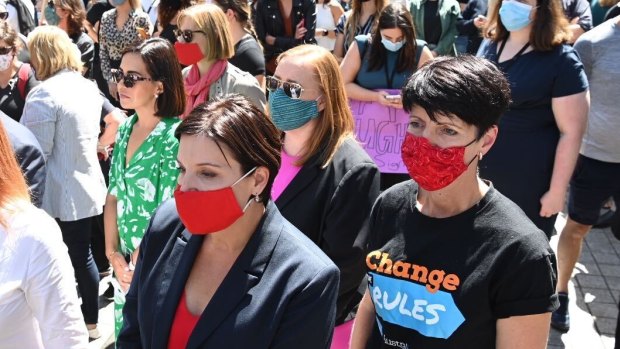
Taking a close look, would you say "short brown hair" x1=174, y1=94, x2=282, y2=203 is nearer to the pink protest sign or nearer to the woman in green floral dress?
the woman in green floral dress

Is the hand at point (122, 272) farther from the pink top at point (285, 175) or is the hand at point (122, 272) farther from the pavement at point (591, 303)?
the pavement at point (591, 303)

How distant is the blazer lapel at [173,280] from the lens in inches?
73.7

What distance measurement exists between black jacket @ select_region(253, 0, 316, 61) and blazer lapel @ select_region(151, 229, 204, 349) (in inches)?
209

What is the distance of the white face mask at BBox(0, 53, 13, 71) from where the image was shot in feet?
13.2

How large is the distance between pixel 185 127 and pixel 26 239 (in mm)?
643

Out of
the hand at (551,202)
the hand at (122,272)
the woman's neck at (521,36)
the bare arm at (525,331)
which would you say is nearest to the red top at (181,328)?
the bare arm at (525,331)

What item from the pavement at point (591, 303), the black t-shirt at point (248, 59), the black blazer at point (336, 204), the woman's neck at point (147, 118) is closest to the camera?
the black blazer at point (336, 204)

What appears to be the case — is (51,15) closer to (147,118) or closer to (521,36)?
(147,118)

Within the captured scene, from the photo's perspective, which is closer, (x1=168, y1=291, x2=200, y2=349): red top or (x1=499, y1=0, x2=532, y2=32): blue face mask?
(x1=168, y1=291, x2=200, y2=349): red top

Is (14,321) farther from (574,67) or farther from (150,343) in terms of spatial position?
(574,67)

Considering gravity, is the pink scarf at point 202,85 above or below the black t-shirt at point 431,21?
above

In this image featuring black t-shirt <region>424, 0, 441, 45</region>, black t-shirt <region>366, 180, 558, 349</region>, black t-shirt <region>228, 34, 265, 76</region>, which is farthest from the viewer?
black t-shirt <region>424, 0, 441, 45</region>

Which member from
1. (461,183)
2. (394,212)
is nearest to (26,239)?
(394,212)

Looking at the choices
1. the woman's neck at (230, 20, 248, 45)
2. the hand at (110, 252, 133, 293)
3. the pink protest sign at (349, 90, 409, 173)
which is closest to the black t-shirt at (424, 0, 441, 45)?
the woman's neck at (230, 20, 248, 45)
